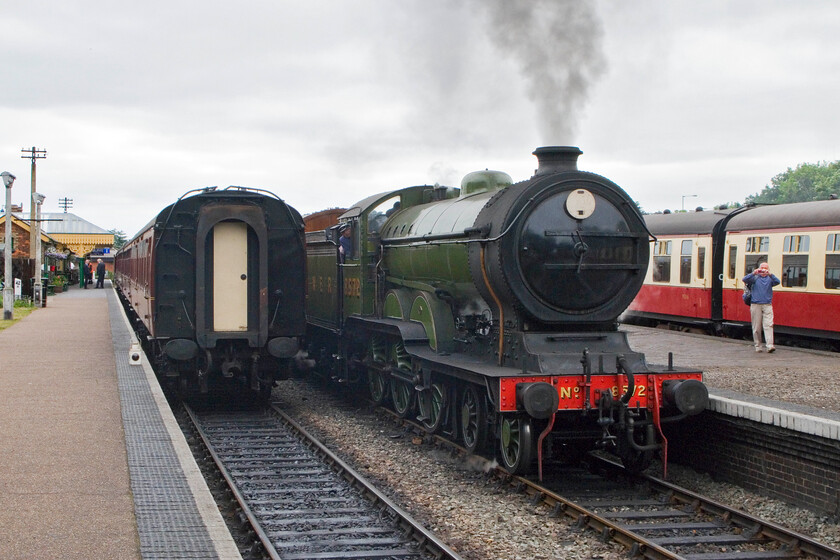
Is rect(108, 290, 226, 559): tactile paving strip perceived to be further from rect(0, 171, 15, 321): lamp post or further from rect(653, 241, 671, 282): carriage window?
rect(0, 171, 15, 321): lamp post

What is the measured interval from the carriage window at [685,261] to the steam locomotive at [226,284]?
1012 centimetres

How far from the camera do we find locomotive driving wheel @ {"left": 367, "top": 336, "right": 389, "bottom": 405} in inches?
462

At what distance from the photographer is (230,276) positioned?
11969mm

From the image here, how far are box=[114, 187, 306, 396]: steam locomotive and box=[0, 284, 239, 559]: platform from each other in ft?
2.87

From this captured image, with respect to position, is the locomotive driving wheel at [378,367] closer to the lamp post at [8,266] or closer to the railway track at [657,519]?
the railway track at [657,519]

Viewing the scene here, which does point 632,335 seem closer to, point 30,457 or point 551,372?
point 551,372

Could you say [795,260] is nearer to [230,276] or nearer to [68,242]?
[230,276]

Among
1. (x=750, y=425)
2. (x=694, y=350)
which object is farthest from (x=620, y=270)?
(x=694, y=350)

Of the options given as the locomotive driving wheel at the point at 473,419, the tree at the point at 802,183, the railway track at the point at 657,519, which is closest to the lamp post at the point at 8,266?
the locomotive driving wheel at the point at 473,419

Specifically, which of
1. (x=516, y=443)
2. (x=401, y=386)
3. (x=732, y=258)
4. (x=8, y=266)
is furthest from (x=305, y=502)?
(x=8, y=266)

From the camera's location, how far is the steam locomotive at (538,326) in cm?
785

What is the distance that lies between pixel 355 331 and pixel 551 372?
5.14m

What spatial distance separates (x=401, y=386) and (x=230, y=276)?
2739mm

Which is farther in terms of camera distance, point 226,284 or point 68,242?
point 68,242
